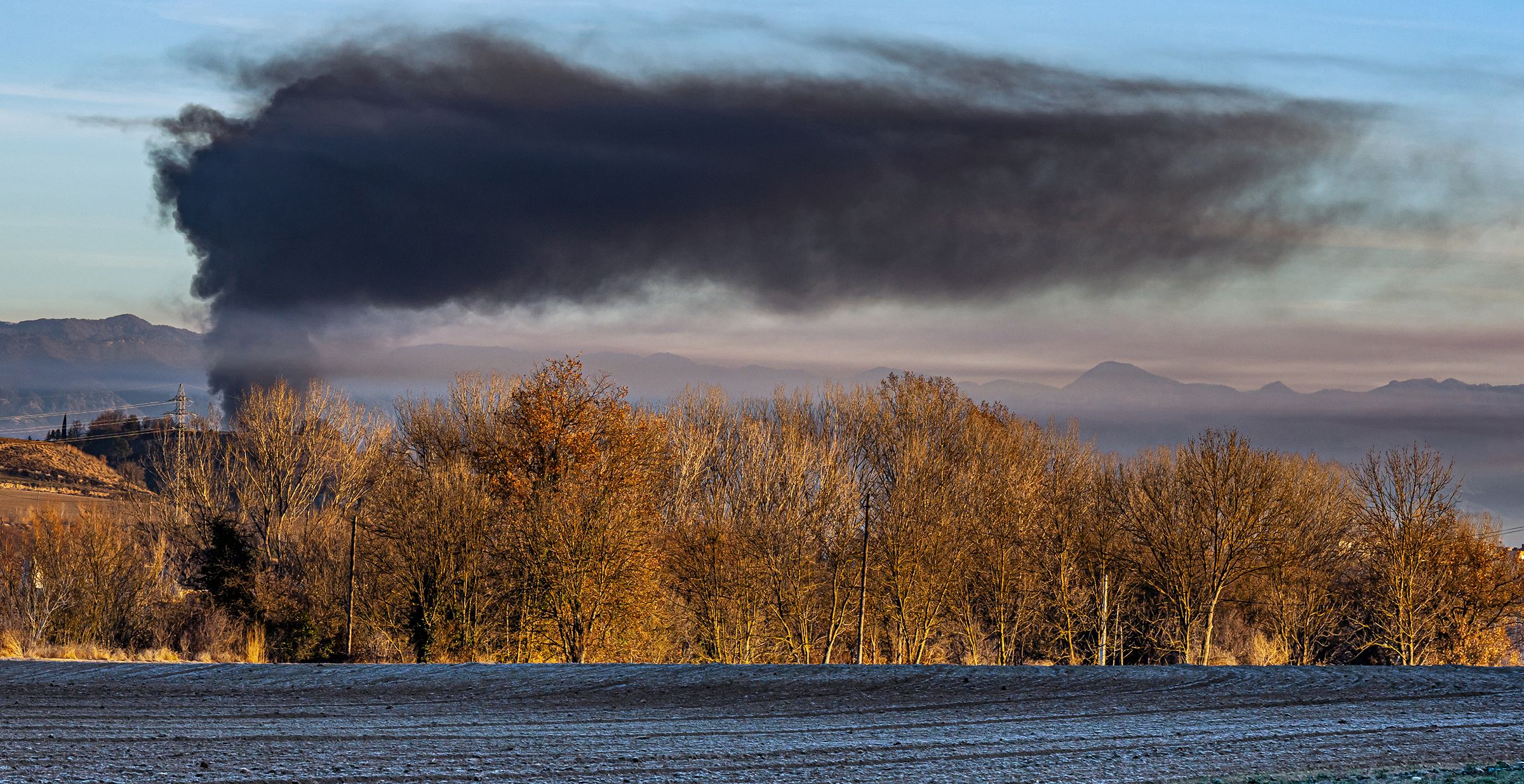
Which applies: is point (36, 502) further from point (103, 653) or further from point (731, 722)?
point (731, 722)

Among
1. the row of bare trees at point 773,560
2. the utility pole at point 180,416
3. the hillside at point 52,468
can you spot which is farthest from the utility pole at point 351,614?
the hillside at point 52,468

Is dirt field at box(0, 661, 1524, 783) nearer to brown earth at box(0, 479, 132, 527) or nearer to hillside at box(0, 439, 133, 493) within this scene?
brown earth at box(0, 479, 132, 527)

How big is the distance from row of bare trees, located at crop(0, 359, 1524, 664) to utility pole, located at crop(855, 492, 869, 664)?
246mm

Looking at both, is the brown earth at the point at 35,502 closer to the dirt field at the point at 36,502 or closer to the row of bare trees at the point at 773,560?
the dirt field at the point at 36,502

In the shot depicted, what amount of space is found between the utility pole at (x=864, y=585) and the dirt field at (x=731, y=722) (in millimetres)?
26126

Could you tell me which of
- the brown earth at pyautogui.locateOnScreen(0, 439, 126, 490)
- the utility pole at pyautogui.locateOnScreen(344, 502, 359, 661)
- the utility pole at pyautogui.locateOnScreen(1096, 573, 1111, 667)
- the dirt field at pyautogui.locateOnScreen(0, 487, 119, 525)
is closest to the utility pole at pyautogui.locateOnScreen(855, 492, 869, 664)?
the utility pole at pyautogui.locateOnScreen(1096, 573, 1111, 667)

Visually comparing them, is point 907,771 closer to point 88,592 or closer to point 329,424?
point 88,592

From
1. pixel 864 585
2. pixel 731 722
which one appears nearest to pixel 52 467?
pixel 864 585

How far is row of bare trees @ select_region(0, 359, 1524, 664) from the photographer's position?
44656mm

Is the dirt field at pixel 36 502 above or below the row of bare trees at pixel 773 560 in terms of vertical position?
below

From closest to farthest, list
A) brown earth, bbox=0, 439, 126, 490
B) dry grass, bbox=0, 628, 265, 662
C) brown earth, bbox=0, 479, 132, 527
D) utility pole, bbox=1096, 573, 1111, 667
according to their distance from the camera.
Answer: dry grass, bbox=0, 628, 265, 662, utility pole, bbox=1096, 573, 1111, 667, brown earth, bbox=0, 479, 132, 527, brown earth, bbox=0, 439, 126, 490

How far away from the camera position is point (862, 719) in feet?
45.0

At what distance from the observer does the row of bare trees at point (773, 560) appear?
1758 inches

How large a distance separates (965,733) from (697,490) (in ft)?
A: 154
